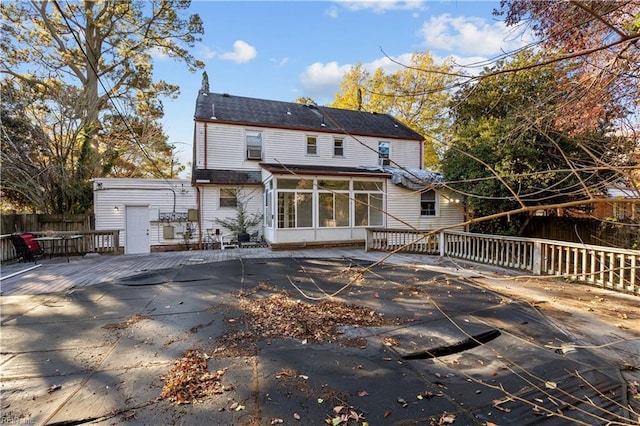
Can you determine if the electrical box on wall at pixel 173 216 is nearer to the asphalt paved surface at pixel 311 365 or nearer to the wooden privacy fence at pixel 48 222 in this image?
the wooden privacy fence at pixel 48 222

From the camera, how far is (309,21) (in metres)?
7.16

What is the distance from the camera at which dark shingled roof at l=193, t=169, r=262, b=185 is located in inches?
533

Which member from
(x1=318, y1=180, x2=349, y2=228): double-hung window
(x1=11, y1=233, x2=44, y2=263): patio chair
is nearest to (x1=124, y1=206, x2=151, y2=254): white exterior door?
(x1=11, y1=233, x2=44, y2=263): patio chair

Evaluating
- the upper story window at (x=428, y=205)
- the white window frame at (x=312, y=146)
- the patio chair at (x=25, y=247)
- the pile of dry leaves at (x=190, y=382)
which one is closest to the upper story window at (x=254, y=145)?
the white window frame at (x=312, y=146)

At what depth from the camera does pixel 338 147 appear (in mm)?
16422

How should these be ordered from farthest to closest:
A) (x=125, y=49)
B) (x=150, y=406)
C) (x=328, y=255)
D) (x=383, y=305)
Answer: (x=125, y=49), (x=328, y=255), (x=383, y=305), (x=150, y=406)

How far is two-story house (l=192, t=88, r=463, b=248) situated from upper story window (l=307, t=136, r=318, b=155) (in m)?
0.05

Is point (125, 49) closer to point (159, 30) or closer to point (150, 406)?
point (159, 30)

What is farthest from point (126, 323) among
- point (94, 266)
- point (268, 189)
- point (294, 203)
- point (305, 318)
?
point (268, 189)

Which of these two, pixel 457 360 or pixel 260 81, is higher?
pixel 260 81

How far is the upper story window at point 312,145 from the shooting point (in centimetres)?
1594

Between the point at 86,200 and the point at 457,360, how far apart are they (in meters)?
15.4

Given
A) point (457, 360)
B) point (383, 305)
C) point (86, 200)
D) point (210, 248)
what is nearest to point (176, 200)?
point (210, 248)

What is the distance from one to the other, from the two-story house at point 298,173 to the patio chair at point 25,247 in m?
5.40
